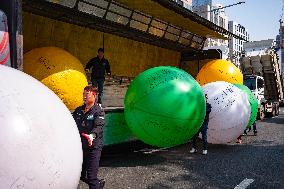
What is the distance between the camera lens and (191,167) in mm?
7059

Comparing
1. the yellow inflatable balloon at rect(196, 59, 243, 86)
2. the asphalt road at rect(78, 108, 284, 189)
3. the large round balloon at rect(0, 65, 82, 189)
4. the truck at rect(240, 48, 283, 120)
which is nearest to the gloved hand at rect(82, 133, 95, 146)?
the large round balloon at rect(0, 65, 82, 189)

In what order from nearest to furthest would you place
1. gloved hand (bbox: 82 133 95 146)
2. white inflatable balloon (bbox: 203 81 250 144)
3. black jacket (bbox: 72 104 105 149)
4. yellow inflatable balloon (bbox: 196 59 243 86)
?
gloved hand (bbox: 82 133 95 146) < black jacket (bbox: 72 104 105 149) < white inflatable balloon (bbox: 203 81 250 144) < yellow inflatable balloon (bbox: 196 59 243 86)

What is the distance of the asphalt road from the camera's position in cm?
583

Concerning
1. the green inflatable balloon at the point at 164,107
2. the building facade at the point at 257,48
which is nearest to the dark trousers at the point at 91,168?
the green inflatable balloon at the point at 164,107

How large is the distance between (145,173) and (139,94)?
1617mm

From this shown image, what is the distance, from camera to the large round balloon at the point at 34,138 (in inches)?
108

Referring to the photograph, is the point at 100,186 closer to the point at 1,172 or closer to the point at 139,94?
the point at 1,172

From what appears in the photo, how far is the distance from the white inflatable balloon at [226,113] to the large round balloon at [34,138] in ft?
18.3

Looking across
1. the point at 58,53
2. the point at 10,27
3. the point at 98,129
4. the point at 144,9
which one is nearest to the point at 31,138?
the point at 98,129

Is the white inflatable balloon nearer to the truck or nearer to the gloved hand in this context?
the gloved hand

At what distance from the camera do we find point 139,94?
681cm

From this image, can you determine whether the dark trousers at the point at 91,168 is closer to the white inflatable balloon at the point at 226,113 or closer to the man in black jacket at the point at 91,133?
the man in black jacket at the point at 91,133

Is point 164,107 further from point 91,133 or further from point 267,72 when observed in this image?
point 267,72

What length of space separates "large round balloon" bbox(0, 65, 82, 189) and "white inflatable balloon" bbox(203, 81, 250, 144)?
18.3 feet
